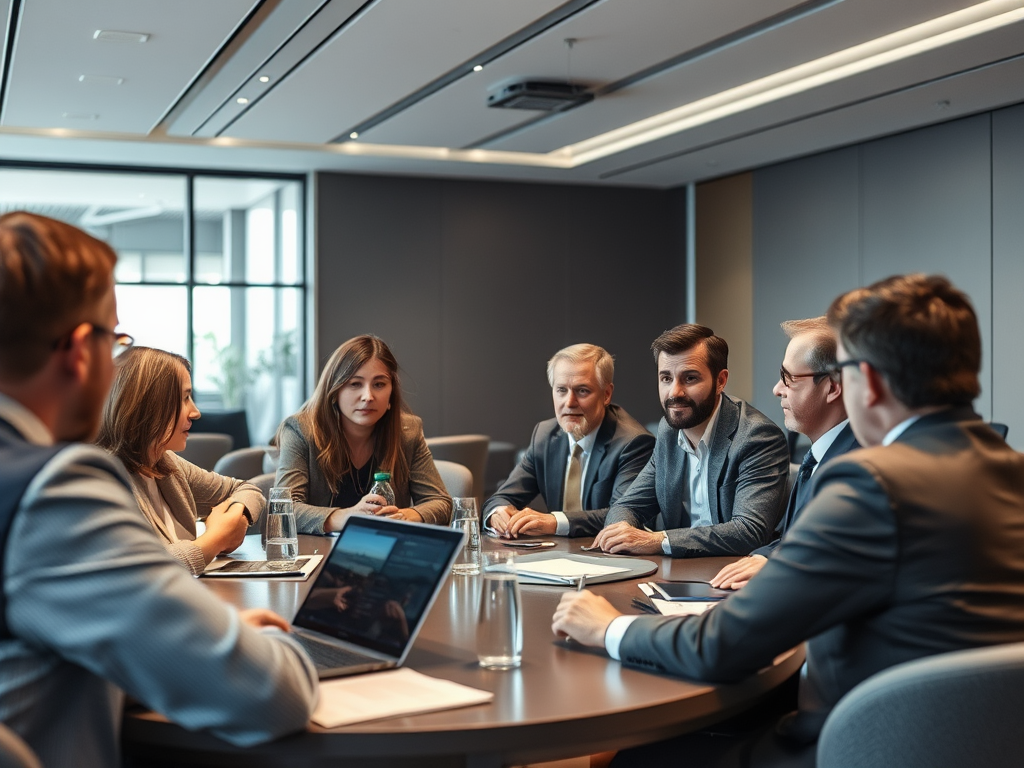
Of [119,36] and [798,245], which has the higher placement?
[119,36]

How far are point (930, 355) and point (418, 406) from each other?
25.2 ft

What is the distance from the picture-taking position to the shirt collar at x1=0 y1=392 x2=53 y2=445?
48.8 inches

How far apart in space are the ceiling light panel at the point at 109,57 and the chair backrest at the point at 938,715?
425 centimetres

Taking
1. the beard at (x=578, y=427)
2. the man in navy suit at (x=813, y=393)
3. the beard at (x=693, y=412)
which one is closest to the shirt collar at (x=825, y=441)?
the man in navy suit at (x=813, y=393)

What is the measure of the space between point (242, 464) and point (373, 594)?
11.3 ft

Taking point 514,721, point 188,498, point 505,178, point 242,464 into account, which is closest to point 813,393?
point 514,721

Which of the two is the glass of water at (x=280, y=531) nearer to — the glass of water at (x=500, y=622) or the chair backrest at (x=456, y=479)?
the glass of water at (x=500, y=622)

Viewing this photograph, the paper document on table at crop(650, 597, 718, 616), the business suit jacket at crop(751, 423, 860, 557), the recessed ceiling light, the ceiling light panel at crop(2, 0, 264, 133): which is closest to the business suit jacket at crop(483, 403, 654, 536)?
the business suit jacket at crop(751, 423, 860, 557)

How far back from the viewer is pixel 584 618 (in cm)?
180

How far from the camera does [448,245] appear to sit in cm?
923

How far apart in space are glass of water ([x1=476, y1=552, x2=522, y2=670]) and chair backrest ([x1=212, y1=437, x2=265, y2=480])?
3.34 meters

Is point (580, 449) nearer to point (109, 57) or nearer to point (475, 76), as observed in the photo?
point (475, 76)

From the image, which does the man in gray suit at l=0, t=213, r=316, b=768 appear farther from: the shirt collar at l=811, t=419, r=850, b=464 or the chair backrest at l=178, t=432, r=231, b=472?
the chair backrest at l=178, t=432, r=231, b=472

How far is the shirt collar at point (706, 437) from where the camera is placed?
10.5 feet
